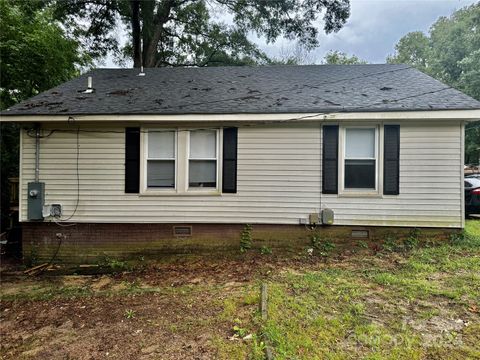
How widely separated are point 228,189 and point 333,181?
86.7 inches

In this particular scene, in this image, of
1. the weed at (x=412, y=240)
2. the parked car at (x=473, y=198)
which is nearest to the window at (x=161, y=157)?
the weed at (x=412, y=240)

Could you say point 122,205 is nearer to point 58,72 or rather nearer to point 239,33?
point 58,72

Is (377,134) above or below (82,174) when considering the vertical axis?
above

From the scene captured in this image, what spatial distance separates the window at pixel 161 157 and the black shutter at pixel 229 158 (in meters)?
1.11

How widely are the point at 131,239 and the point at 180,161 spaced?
2008 millimetres

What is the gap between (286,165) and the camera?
6141mm

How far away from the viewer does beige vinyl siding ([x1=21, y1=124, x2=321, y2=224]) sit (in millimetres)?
6117

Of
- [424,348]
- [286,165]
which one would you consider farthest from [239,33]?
[424,348]

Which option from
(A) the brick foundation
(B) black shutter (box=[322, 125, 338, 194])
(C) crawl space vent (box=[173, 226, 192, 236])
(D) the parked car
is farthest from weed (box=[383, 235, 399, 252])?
(D) the parked car

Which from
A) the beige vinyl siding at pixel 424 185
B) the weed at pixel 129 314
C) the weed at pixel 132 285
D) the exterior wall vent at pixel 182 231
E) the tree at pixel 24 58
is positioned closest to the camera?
the weed at pixel 129 314

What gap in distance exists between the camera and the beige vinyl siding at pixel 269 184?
5.88 m

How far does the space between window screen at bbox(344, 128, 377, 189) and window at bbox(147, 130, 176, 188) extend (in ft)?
12.1

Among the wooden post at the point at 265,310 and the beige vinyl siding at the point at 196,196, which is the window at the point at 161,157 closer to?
the beige vinyl siding at the point at 196,196

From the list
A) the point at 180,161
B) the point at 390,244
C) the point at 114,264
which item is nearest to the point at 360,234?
the point at 390,244
